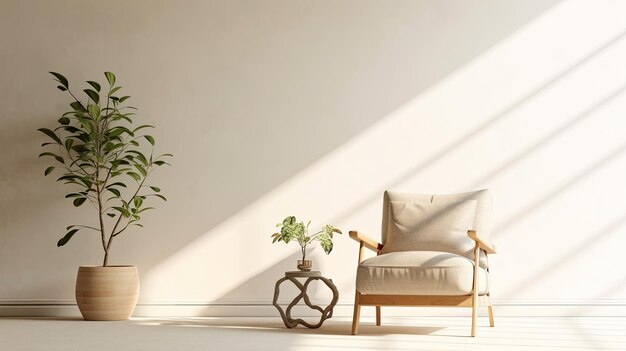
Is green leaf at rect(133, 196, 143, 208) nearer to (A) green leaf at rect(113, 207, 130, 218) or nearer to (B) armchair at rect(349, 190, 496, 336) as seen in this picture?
(A) green leaf at rect(113, 207, 130, 218)

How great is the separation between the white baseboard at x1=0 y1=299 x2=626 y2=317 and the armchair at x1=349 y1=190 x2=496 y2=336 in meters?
0.65

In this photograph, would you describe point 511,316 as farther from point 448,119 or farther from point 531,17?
point 531,17

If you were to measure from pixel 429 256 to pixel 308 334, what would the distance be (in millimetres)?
818

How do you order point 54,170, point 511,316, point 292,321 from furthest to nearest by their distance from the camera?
point 54,170 → point 511,316 → point 292,321

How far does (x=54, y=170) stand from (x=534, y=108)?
11.9 feet

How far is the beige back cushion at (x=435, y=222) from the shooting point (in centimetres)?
462

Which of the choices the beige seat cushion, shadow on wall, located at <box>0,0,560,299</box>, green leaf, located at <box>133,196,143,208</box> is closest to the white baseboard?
shadow on wall, located at <box>0,0,560,299</box>

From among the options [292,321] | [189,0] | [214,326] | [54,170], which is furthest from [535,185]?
[54,170]

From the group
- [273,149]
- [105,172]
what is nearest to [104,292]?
[105,172]

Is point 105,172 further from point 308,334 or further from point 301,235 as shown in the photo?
point 308,334

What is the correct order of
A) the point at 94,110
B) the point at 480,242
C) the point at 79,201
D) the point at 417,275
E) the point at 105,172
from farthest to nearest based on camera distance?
1. the point at 105,172
2. the point at 94,110
3. the point at 79,201
4. the point at 480,242
5. the point at 417,275

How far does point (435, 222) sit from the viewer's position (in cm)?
469

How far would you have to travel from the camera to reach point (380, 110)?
566 cm

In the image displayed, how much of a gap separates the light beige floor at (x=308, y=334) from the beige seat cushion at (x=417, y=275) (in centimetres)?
Result: 26
